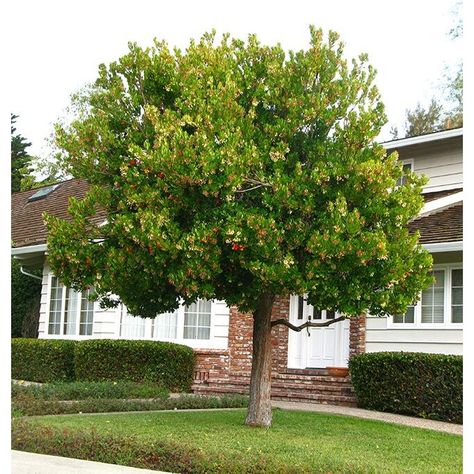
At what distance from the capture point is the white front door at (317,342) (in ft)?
51.5

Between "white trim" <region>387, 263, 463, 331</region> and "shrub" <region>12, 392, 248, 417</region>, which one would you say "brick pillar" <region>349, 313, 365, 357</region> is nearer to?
"white trim" <region>387, 263, 463, 331</region>

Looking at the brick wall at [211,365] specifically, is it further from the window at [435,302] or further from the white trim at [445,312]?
the window at [435,302]

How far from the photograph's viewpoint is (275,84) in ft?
31.6

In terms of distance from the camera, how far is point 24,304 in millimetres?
23250

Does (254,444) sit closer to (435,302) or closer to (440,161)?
(435,302)

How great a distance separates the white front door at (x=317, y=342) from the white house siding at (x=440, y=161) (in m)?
3.37

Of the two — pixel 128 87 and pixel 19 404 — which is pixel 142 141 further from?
pixel 19 404

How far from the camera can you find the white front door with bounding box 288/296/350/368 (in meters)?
15.7

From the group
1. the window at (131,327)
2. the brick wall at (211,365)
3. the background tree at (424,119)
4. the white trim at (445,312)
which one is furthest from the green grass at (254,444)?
the background tree at (424,119)

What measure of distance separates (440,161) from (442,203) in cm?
122

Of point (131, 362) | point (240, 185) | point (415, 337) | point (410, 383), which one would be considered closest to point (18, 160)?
point (131, 362)

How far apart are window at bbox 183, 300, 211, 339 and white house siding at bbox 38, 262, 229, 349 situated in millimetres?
121

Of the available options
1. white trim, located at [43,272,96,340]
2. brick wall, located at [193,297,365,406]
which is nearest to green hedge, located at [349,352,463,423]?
brick wall, located at [193,297,365,406]

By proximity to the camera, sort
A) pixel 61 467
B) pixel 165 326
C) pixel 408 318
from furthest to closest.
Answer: pixel 165 326 → pixel 408 318 → pixel 61 467
